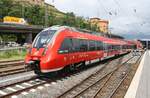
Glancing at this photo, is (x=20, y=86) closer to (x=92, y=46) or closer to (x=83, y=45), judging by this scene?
(x=83, y=45)

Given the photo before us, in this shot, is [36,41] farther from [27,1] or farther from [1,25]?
[27,1]

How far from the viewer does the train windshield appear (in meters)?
17.5

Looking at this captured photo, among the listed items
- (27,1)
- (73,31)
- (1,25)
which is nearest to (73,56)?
(73,31)

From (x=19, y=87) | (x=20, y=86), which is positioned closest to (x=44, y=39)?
(x=20, y=86)

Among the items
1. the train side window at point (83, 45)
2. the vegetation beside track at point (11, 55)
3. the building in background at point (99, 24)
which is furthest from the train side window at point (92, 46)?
the building in background at point (99, 24)

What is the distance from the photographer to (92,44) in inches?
1020

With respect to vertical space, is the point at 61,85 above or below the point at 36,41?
below

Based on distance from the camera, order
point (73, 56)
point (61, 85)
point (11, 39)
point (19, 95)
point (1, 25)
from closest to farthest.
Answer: point (19, 95)
point (61, 85)
point (73, 56)
point (1, 25)
point (11, 39)

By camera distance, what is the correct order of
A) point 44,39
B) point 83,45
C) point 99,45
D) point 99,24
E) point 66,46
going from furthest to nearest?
point 99,24, point 99,45, point 83,45, point 66,46, point 44,39

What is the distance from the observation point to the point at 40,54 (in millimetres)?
16781

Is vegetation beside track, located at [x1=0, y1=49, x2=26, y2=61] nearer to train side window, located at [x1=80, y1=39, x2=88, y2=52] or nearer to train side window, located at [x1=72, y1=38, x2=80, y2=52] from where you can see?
train side window, located at [x1=80, y1=39, x2=88, y2=52]

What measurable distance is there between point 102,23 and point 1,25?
9136cm

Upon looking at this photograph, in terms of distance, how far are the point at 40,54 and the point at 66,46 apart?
2.27 m

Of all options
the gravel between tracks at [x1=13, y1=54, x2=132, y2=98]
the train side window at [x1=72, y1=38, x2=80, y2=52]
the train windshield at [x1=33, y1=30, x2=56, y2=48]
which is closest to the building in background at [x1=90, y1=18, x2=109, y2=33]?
the train side window at [x1=72, y1=38, x2=80, y2=52]
